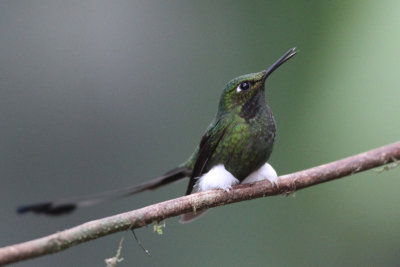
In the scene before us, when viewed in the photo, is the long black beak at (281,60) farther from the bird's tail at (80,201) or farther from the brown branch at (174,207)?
the bird's tail at (80,201)

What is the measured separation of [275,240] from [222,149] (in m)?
1.33

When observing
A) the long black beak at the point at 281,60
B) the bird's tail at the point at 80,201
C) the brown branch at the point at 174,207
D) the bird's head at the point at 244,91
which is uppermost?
the long black beak at the point at 281,60

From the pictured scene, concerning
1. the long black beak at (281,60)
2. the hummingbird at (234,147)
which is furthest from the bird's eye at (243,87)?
the long black beak at (281,60)

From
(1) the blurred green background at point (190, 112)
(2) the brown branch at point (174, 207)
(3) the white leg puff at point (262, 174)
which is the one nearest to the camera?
(2) the brown branch at point (174, 207)

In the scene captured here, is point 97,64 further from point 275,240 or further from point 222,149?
point 275,240

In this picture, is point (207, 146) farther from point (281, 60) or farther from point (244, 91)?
point (281, 60)

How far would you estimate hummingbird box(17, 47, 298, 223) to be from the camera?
301 centimetres

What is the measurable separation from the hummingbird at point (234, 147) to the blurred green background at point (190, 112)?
947 millimetres

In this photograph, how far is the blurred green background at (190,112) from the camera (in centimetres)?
396

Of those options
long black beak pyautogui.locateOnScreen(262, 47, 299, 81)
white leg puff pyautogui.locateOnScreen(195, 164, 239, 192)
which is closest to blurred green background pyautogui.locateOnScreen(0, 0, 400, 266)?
white leg puff pyautogui.locateOnScreen(195, 164, 239, 192)

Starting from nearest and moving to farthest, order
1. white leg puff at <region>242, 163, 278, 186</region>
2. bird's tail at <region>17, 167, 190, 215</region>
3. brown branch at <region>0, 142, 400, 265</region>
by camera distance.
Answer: brown branch at <region>0, 142, 400, 265</region>, bird's tail at <region>17, 167, 190, 215</region>, white leg puff at <region>242, 163, 278, 186</region>

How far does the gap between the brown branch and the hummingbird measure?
41 centimetres

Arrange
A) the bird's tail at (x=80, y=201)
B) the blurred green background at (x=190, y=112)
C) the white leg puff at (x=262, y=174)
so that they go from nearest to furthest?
1. the bird's tail at (x=80, y=201)
2. the white leg puff at (x=262, y=174)
3. the blurred green background at (x=190, y=112)

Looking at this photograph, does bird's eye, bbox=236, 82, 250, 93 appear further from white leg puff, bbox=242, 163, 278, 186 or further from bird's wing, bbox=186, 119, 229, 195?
white leg puff, bbox=242, 163, 278, 186
